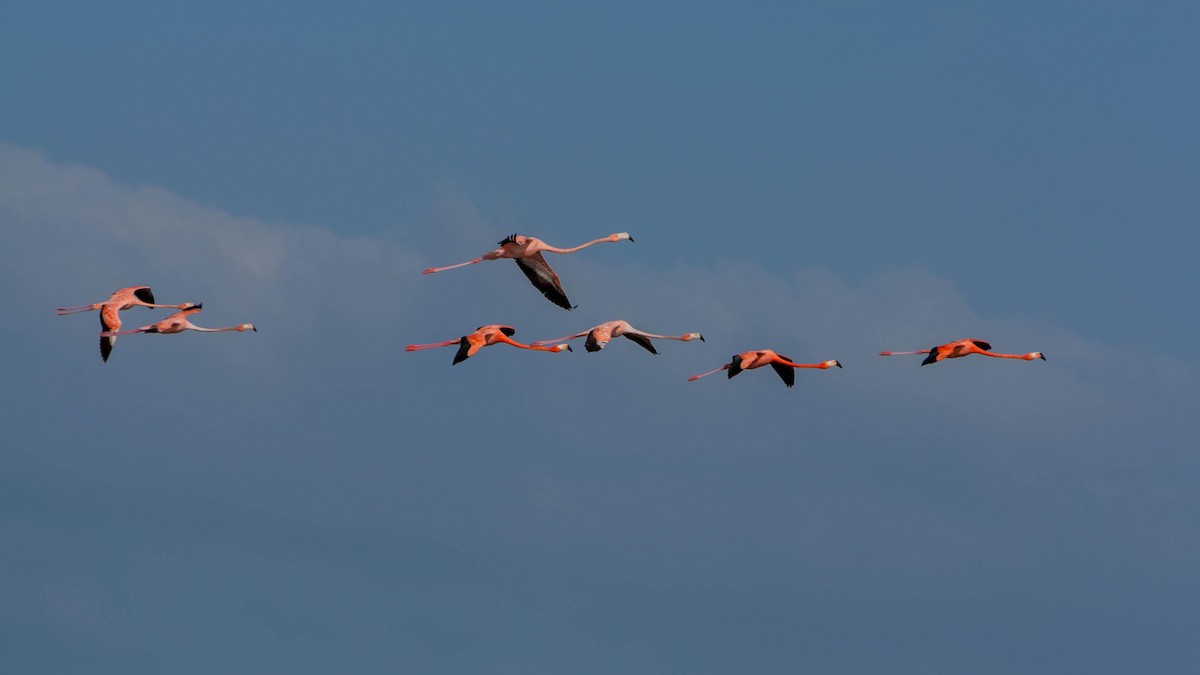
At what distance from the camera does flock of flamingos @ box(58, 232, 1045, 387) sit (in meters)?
40.6

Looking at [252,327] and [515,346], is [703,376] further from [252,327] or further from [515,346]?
[252,327]

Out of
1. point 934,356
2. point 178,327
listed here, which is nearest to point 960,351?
point 934,356

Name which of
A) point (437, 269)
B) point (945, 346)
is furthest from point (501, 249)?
point (945, 346)

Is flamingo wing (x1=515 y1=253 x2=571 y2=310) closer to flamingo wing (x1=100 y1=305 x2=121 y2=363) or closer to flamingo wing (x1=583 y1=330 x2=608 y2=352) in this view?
flamingo wing (x1=583 y1=330 x2=608 y2=352)

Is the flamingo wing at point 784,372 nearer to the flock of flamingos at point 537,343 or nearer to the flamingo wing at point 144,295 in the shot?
the flock of flamingos at point 537,343

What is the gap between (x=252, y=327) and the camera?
44.4 meters

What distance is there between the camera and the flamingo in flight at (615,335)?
132ft

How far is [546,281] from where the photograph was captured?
149 ft

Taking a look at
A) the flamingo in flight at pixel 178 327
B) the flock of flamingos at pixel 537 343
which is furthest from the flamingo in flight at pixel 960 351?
the flamingo in flight at pixel 178 327

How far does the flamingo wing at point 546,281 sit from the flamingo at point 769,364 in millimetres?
5319

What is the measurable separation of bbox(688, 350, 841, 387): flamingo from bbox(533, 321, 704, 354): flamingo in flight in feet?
5.35

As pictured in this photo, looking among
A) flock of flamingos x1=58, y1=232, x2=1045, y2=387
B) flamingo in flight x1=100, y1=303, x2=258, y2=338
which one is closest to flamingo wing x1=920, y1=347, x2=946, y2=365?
flock of flamingos x1=58, y1=232, x2=1045, y2=387

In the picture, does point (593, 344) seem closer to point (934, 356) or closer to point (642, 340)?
point (642, 340)

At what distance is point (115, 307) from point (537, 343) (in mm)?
8501
